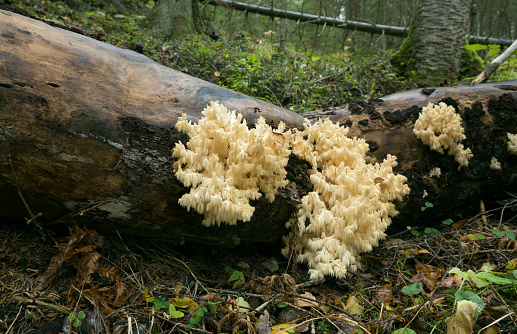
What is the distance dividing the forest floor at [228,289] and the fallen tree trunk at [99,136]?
261 mm

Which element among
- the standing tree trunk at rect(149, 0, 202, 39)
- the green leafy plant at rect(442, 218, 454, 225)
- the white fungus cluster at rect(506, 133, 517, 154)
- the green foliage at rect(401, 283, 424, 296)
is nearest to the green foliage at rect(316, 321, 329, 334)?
the green foliage at rect(401, 283, 424, 296)

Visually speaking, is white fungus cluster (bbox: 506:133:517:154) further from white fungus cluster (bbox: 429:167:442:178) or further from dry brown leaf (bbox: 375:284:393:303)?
dry brown leaf (bbox: 375:284:393:303)

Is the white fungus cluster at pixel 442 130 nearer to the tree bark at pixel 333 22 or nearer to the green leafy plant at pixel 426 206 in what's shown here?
the green leafy plant at pixel 426 206

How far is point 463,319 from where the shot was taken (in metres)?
2.03

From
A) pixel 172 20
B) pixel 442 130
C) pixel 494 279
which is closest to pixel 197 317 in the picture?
pixel 494 279

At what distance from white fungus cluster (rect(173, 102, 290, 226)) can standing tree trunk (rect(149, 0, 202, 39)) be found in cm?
779

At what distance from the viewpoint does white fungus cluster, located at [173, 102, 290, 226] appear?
2.55m

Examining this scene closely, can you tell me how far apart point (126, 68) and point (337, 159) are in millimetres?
2489

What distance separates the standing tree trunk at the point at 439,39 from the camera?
742 centimetres

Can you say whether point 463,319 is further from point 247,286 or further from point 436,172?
point 436,172

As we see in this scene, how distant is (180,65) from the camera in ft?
24.5

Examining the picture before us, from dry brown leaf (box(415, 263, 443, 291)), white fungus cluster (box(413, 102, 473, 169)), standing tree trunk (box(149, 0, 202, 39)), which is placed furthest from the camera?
standing tree trunk (box(149, 0, 202, 39))

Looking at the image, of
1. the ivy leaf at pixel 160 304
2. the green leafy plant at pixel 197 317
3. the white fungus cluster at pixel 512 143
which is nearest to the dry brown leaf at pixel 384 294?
the green leafy plant at pixel 197 317

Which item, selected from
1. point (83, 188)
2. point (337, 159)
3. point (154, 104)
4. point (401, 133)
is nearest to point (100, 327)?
point (83, 188)
